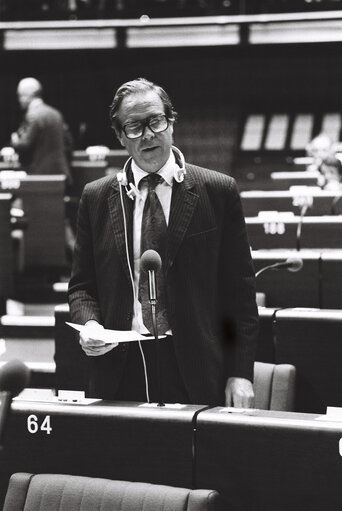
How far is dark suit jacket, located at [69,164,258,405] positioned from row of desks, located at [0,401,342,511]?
0.35 m

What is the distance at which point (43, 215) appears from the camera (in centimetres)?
820

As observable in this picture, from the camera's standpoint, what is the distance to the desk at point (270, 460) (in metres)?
1.96

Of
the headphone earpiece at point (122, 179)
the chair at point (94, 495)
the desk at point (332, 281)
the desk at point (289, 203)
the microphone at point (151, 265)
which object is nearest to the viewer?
the chair at point (94, 495)

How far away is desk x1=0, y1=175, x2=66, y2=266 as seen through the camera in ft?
26.7

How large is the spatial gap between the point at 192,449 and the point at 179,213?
730 millimetres

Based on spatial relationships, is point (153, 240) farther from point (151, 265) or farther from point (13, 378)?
point (13, 378)

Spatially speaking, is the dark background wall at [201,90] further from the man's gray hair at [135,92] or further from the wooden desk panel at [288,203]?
the man's gray hair at [135,92]

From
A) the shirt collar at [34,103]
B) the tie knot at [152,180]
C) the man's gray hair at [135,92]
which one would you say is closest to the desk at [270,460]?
the tie knot at [152,180]

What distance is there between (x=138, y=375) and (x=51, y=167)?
6.74m

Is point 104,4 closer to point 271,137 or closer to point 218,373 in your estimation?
point 271,137

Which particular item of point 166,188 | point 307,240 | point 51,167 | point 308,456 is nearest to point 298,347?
point 166,188

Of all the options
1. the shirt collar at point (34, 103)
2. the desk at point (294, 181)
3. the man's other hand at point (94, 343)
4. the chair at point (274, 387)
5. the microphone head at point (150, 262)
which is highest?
the shirt collar at point (34, 103)

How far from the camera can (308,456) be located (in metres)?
1.97

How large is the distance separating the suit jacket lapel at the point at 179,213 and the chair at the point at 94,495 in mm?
686
